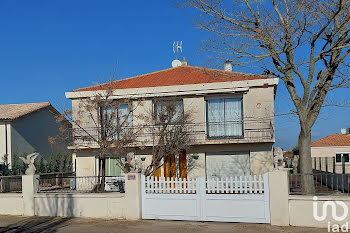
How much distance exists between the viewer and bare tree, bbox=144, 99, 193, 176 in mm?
18397

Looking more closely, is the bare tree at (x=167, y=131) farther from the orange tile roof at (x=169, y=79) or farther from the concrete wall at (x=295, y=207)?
the concrete wall at (x=295, y=207)

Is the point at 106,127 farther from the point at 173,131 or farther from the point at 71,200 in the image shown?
the point at 71,200

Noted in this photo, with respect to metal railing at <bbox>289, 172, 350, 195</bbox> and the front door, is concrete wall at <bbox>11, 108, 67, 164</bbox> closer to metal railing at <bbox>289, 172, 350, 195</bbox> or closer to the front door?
the front door

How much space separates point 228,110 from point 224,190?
29.5 feet

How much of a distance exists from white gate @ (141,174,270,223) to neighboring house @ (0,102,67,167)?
1350 cm

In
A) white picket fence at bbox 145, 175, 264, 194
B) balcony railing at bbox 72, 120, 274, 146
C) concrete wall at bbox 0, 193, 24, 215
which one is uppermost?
balcony railing at bbox 72, 120, 274, 146

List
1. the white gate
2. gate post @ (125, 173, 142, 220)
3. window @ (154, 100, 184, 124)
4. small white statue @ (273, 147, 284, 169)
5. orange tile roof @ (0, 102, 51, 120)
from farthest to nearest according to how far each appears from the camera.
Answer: orange tile roof @ (0, 102, 51, 120)
window @ (154, 100, 184, 124)
gate post @ (125, 173, 142, 220)
small white statue @ (273, 147, 284, 169)
the white gate

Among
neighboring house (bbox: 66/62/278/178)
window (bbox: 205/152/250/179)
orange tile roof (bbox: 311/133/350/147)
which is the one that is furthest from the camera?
orange tile roof (bbox: 311/133/350/147)

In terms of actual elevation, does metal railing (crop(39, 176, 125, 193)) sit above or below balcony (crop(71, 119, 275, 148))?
below

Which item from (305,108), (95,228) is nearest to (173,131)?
(305,108)

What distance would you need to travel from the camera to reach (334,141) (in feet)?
146

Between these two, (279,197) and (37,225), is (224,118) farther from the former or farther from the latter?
(37,225)

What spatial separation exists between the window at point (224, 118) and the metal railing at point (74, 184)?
5.75 m

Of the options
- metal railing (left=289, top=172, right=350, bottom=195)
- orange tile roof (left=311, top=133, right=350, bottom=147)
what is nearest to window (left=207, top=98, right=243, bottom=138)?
metal railing (left=289, top=172, right=350, bottom=195)
